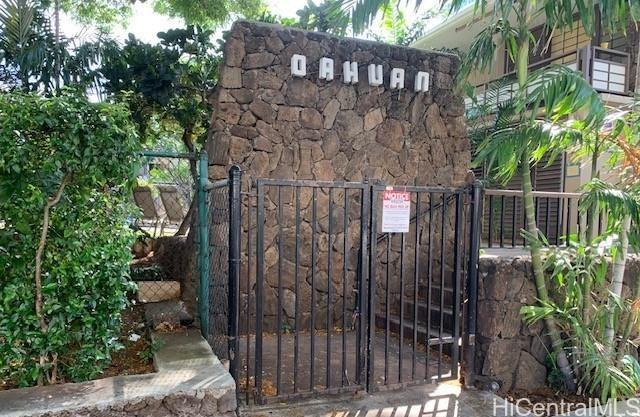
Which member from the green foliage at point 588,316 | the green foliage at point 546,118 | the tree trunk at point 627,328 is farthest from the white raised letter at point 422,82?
the tree trunk at point 627,328

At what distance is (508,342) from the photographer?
4.21 meters

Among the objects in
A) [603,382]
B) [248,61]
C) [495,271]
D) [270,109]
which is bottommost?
[603,382]

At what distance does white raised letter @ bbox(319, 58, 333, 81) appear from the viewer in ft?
19.0

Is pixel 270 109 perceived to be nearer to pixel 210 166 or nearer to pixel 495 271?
pixel 210 166

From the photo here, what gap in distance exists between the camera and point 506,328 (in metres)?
4.20

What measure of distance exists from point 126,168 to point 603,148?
148 inches

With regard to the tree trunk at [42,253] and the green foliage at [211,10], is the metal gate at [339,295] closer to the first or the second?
the tree trunk at [42,253]

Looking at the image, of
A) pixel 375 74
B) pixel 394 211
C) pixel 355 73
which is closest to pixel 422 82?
pixel 375 74

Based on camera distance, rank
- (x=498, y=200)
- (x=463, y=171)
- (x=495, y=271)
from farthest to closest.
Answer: (x=498, y=200) < (x=463, y=171) < (x=495, y=271)

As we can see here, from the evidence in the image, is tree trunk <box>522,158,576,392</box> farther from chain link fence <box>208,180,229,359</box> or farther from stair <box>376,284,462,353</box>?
chain link fence <box>208,180,229,359</box>

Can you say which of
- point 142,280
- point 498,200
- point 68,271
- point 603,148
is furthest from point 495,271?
point 498,200

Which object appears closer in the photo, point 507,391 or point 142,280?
point 507,391

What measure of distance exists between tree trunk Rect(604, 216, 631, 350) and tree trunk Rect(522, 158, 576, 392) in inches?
14.9

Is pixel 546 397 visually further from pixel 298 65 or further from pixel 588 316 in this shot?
pixel 298 65
